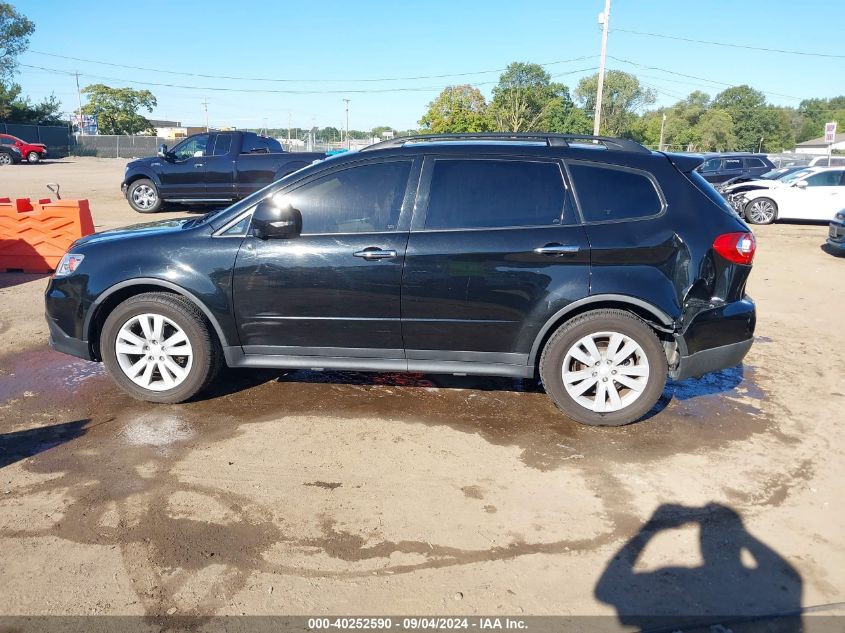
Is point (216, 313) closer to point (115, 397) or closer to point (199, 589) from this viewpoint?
point (115, 397)

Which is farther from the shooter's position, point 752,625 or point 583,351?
point 583,351

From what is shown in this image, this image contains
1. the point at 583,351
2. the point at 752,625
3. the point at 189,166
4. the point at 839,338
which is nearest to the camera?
the point at 752,625

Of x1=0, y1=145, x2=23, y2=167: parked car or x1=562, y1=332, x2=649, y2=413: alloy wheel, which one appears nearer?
x1=562, y1=332, x2=649, y2=413: alloy wheel

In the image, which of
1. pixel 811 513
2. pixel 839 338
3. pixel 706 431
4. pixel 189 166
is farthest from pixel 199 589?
pixel 189 166

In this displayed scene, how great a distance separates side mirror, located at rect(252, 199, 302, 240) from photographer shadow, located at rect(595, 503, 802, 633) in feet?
9.17

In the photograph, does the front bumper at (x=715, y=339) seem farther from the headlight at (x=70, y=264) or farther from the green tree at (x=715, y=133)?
the green tree at (x=715, y=133)

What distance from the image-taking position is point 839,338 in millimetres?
6504

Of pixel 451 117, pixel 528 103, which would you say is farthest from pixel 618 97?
pixel 451 117

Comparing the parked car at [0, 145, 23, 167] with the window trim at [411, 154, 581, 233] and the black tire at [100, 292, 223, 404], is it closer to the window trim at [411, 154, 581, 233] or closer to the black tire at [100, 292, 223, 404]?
the black tire at [100, 292, 223, 404]

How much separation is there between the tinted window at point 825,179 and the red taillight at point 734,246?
14.0 metres

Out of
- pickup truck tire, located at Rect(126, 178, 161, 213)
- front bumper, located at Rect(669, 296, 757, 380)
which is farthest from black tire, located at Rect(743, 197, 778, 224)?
pickup truck tire, located at Rect(126, 178, 161, 213)

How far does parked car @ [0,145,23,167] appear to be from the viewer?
35.0m

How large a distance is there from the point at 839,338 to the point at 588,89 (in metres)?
80.1

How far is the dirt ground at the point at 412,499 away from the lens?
8.95ft
